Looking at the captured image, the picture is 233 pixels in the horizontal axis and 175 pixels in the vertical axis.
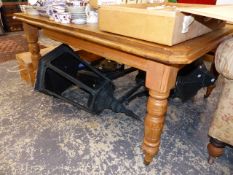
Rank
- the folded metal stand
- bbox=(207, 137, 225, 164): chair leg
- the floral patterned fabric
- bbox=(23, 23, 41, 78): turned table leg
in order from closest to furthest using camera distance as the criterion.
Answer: the floral patterned fabric, bbox=(207, 137, 225, 164): chair leg, the folded metal stand, bbox=(23, 23, 41, 78): turned table leg

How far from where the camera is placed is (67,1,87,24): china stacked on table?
0.99 meters

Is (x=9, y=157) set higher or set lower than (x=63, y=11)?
lower

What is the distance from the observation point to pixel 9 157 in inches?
39.3

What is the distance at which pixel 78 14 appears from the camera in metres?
1.00

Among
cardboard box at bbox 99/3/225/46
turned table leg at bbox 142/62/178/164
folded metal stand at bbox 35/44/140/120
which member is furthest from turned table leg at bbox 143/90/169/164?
folded metal stand at bbox 35/44/140/120

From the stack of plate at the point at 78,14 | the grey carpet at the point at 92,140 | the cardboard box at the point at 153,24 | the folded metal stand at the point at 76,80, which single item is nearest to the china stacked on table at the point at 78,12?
the stack of plate at the point at 78,14

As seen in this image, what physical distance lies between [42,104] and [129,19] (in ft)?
3.15

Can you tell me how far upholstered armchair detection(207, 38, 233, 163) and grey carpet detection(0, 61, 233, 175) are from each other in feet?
0.53

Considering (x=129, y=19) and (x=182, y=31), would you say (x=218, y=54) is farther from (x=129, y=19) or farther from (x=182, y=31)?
(x=129, y=19)

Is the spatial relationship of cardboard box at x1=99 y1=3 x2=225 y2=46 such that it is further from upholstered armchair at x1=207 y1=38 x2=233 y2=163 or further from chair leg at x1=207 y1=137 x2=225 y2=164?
chair leg at x1=207 y1=137 x2=225 y2=164

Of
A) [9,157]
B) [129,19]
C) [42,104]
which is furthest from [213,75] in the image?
[9,157]

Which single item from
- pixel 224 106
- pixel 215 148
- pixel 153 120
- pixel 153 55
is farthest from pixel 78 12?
pixel 215 148

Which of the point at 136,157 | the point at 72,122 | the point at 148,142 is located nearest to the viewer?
the point at 148,142

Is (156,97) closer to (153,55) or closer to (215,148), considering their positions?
(153,55)
